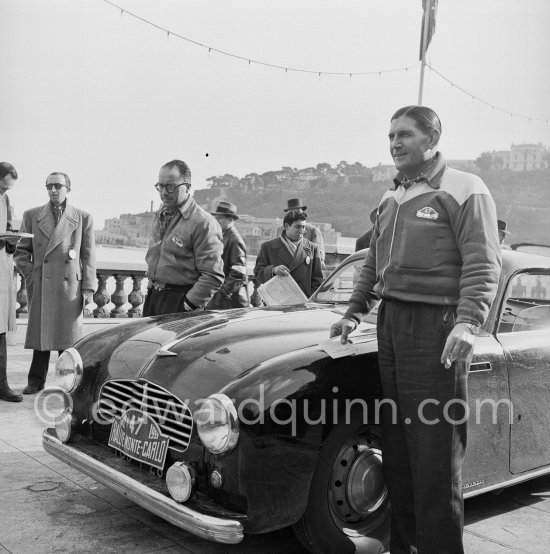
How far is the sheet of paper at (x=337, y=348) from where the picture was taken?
3324 mm

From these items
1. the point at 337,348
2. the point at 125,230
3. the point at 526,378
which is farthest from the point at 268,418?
the point at 125,230

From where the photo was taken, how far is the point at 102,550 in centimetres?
334

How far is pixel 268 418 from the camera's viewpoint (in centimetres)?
300

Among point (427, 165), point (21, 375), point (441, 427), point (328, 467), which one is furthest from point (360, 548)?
point (21, 375)

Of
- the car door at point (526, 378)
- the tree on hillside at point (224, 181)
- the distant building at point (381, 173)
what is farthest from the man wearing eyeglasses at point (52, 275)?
the distant building at point (381, 173)

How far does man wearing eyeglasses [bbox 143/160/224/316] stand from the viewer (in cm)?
513

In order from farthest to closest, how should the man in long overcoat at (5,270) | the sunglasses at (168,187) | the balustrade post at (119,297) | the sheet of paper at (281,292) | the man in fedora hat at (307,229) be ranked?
the balustrade post at (119,297), the man in fedora hat at (307,229), the man in long overcoat at (5,270), the sheet of paper at (281,292), the sunglasses at (168,187)

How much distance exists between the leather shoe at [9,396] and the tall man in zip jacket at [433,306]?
3.99m

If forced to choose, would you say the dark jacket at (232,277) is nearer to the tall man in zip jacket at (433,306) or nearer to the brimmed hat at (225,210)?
the brimmed hat at (225,210)

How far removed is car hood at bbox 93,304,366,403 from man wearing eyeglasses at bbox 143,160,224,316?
885 mm

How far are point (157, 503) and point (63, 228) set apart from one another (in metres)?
3.97

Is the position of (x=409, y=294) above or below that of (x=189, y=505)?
above

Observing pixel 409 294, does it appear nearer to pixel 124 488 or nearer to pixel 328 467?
pixel 328 467

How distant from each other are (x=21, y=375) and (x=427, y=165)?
216 inches
